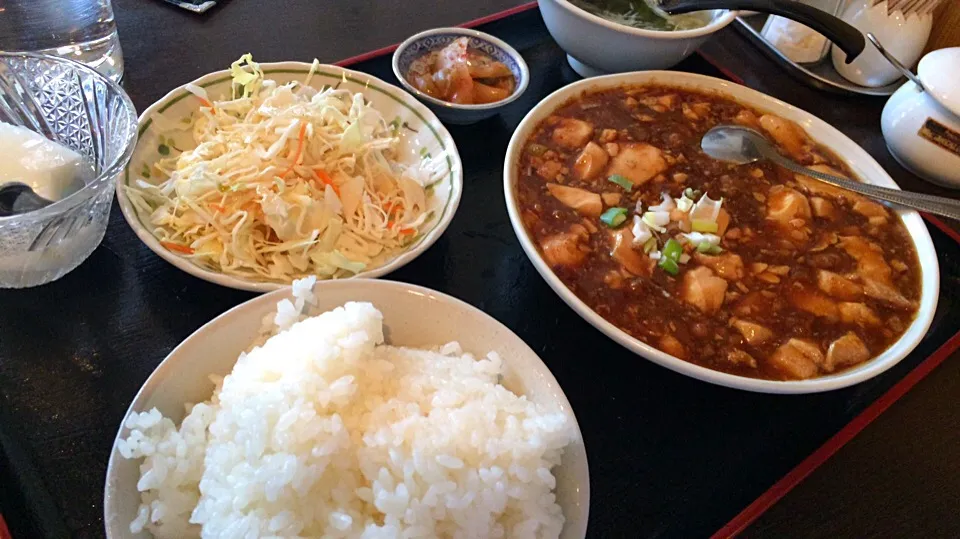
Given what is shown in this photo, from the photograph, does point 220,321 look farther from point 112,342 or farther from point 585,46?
point 585,46

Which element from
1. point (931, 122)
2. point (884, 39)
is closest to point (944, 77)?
point (931, 122)

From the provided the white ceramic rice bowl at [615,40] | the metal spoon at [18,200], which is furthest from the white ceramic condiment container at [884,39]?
the metal spoon at [18,200]

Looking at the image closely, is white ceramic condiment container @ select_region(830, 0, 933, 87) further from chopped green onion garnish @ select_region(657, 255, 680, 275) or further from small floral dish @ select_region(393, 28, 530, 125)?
chopped green onion garnish @ select_region(657, 255, 680, 275)

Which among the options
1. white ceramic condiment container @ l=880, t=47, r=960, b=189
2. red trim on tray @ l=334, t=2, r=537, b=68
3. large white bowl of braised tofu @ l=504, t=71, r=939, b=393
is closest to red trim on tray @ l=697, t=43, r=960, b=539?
large white bowl of braised tofu @ l=504, t=71, r=939, b=393

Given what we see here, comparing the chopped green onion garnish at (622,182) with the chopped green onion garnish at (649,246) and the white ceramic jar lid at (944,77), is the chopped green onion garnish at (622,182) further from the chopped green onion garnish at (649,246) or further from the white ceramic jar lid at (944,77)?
the white ceramic jar lid at (944,77)

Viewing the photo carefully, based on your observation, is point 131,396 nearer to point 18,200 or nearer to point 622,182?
point 18,200

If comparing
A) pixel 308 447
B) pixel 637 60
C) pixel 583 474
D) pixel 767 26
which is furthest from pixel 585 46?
pixel 308 447

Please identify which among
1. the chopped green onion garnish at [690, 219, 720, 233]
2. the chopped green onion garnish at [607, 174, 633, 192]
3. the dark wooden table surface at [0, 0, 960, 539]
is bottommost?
the dark wooden table surface at [0, 0, 960, 539]
